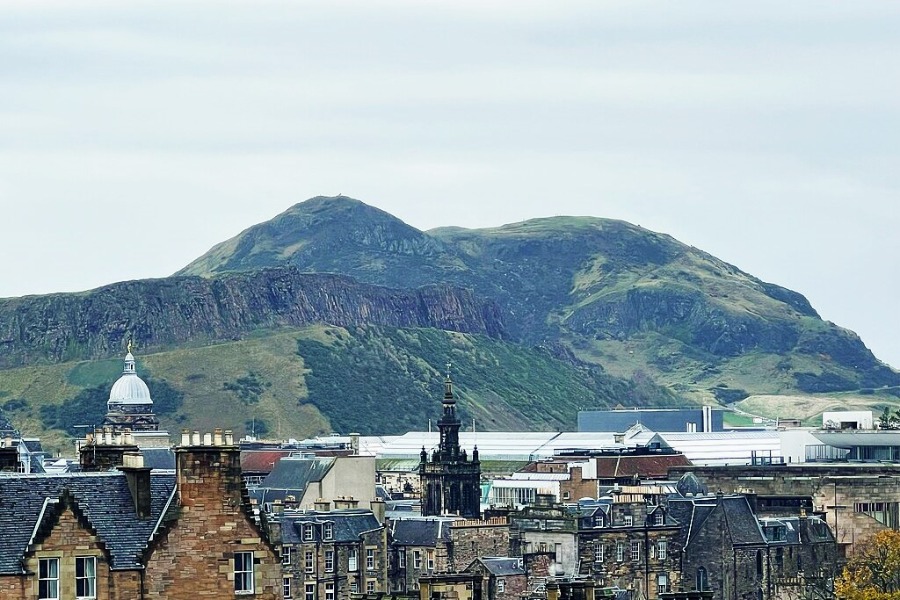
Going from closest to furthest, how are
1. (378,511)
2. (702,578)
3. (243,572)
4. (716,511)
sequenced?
1. (243,572)
2. (702,578)
3. (378,511)
4. (716,511)

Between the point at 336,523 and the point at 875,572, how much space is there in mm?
31443

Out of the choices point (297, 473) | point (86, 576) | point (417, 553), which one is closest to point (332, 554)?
point (417, 553)

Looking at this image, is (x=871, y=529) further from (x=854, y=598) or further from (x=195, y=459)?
(x=195, y=459)

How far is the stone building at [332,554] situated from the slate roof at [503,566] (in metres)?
6.30

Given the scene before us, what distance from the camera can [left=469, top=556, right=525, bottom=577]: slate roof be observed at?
5148 inches

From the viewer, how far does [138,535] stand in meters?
48.8

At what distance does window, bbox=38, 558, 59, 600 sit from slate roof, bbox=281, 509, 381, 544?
85.1 meters

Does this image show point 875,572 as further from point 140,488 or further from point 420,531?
point 140,488

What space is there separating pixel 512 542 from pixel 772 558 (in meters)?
17.7

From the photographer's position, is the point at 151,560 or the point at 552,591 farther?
the point at 552,591

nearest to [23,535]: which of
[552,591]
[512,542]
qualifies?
[552,591]

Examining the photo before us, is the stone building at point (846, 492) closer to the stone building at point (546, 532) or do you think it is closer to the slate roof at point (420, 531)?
the stone building at point (546, 532)

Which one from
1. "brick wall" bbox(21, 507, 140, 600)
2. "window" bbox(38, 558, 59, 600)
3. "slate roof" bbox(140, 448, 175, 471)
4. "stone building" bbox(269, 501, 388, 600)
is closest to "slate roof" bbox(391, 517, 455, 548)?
"stone building" bbox(269, 501, 388, 600)

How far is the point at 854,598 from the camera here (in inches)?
4301
